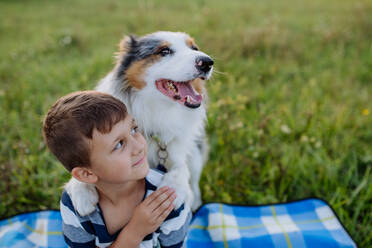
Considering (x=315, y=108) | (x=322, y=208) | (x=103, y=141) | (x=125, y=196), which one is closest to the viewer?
(x=103, y=141)

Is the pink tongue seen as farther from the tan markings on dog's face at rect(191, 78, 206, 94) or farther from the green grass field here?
the green grass field

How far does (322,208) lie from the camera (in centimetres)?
243

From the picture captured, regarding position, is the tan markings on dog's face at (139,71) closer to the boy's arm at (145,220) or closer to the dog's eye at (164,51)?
the dog's eye at (164,51)

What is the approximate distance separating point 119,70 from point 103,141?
A: 0.87 meters

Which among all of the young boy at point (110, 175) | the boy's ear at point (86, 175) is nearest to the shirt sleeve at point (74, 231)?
the young boy at point (110, 175)

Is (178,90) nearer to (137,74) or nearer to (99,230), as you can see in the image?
(137,74)

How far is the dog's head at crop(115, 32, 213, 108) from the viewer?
6.42 feet

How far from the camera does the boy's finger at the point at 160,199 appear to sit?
1.63 meters

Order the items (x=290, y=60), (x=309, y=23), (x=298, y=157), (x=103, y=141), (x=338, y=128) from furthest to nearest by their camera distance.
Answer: (x=309, y=23) < (x=290, y=60) < (x=338, y=128) < (x=298, y=157) < (x=103, y=141)

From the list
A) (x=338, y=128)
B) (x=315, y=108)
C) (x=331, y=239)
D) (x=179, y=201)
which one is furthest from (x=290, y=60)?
(x=179, y=201)

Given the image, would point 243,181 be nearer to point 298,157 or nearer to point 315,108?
point 298,157

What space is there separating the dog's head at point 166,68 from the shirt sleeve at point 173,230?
0.66 m

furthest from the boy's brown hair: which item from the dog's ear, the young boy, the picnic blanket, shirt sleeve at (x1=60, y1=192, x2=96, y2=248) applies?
the picnic blanket

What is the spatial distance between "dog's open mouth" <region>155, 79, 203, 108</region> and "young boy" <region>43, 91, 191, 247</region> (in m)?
0.48
